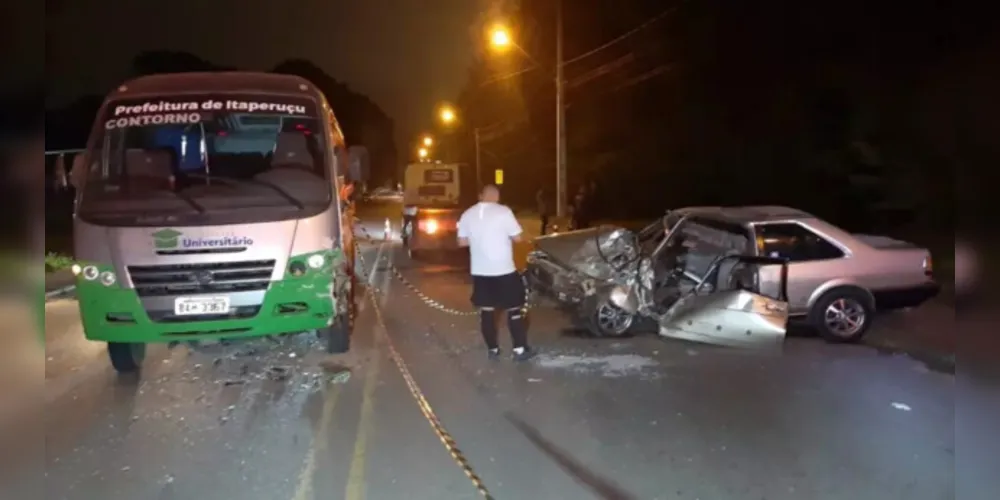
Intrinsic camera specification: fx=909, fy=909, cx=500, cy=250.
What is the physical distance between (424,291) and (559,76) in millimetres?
12544

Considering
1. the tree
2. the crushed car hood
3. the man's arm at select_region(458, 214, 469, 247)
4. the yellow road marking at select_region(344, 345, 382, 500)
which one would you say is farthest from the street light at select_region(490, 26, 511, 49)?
the tree

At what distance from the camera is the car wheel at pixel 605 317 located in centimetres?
1004

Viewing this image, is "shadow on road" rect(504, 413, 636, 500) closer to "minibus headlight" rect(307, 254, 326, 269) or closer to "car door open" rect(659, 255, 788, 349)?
"minibus headlight" rect(307, 254, 326, 269)

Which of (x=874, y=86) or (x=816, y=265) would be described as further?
(x=874, y=86)

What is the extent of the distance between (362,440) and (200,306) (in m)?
2.31

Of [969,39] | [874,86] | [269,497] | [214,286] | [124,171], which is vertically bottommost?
[269,497]

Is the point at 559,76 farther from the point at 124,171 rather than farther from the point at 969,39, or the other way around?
the point at 969,39

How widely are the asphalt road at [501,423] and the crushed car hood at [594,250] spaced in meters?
0.87

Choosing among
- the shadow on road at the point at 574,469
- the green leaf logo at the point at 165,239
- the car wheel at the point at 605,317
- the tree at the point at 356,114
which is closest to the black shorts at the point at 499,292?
the car wheel at the point at 605,317

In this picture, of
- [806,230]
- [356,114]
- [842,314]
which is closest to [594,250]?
[806,230]

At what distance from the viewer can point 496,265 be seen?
29.3 ft

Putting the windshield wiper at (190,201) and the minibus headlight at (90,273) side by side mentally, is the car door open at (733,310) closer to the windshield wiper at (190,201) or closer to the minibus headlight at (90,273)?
the windshield wiper at (190,201)

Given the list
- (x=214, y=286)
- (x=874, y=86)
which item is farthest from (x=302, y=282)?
(x=874, y=86)

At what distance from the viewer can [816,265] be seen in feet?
32.1
